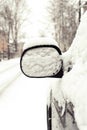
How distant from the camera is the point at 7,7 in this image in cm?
5531

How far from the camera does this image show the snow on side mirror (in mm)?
2330

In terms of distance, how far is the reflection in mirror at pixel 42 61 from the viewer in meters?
2.34

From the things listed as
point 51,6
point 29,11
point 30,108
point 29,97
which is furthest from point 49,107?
point 29,11

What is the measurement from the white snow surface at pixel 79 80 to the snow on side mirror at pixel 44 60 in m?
0.08

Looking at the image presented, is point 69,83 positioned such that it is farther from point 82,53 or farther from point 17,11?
point 17,11

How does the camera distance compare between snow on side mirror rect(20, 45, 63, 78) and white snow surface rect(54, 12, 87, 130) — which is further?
snow on side mirror rect(20, 45, 63, 78)

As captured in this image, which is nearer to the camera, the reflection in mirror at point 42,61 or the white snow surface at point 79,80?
the white snow surface at point 79,80

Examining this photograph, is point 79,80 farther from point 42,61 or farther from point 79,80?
point 42,61

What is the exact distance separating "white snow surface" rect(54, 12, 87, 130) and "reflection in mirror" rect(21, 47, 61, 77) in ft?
0.29

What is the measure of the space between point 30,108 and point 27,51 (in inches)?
255

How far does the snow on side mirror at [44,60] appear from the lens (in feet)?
7.64

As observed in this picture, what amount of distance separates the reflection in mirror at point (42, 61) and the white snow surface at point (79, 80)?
9cm

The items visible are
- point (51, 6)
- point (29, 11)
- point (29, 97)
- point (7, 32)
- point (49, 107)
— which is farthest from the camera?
point (29, 11)

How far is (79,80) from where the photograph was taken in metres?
1.90
